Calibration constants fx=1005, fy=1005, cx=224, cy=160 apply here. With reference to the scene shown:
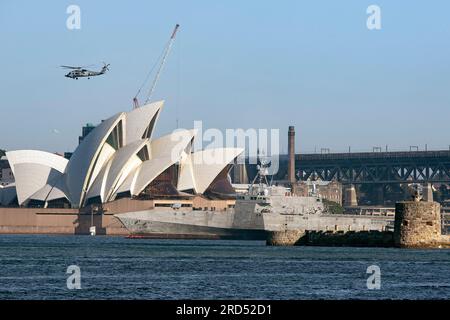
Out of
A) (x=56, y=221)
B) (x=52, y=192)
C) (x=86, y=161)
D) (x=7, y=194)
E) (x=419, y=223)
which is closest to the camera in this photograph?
(x=419, y=223)

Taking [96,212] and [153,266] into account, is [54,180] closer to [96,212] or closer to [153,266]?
[96,212]

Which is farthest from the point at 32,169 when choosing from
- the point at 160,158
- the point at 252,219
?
the point at 252,219

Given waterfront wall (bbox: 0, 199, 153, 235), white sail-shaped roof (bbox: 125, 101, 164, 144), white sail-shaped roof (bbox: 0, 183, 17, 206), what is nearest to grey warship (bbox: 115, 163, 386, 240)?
white sail-shaped roof (bbox: 125, 101, 164, 144)

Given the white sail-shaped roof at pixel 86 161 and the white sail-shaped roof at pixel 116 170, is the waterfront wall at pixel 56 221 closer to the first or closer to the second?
the white sail-shaped roof at pixel 86 161

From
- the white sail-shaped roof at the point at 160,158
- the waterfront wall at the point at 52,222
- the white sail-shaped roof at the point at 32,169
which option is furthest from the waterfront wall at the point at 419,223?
the white sail-shaped roof at the point at 32,169

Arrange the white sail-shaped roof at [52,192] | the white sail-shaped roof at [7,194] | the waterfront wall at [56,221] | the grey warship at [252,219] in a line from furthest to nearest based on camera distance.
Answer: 1. the white sail-shaped roof at [7,194]
2. the waterfront wall at [56,221]
3. the white sail-shaped roof at [52,192]
4. the grey warship at [252,219]

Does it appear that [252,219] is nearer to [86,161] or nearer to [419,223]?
[86,161]

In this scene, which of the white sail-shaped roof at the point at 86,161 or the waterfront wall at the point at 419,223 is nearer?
the waterfront wall at the point at 419,223
